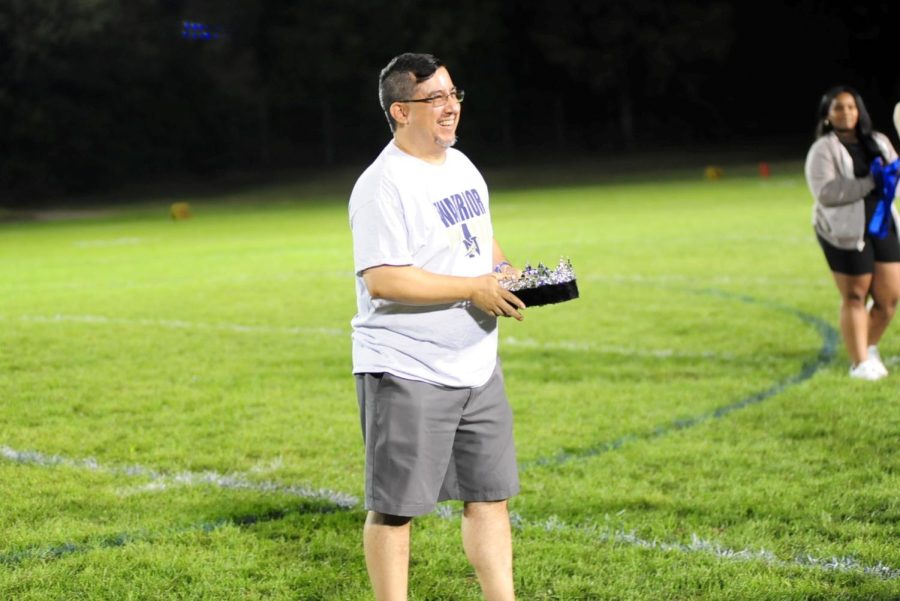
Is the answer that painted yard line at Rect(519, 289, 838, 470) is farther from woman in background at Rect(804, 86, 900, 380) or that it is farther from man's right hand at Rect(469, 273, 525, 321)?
man's right hand at Rect(469, 273, 525, 321)

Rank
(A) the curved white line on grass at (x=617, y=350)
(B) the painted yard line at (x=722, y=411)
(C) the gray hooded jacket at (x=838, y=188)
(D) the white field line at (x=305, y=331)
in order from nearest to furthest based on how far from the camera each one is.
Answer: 1. (B) the painted yard line at (x=722, y=411)
2. (C) the gray hooded jacket at (x=838, y=188)
3. (A) the curved white line on grass at (x=617, y=350)
4. (D) the white field line at (x=305, y=331)

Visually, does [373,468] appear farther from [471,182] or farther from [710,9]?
[710,9]

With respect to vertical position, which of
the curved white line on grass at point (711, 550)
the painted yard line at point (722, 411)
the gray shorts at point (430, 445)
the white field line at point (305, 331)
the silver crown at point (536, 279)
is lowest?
the curved white line on grass at point (711, 550)

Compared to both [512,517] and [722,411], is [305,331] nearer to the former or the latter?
[722,411]

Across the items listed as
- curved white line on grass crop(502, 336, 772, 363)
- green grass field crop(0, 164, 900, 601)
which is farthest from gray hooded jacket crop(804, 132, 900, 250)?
curved white line on grass crop(502, 336, 772, 363)

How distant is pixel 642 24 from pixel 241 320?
48283 mm

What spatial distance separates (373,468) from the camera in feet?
12.6

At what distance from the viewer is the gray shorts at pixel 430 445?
149 inches

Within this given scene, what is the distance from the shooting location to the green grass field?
189 inches

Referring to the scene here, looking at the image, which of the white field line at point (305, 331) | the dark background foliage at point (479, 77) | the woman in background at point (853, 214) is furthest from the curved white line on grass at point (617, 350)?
the dark background foliage at point (479, 77)

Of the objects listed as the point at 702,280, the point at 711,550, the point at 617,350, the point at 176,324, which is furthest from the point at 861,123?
the point at 176,324

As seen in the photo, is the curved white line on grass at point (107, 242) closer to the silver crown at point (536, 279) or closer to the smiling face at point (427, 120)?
the smiling face at point (427, 120)

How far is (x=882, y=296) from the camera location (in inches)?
327

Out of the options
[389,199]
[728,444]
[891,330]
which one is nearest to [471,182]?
[389,199]
